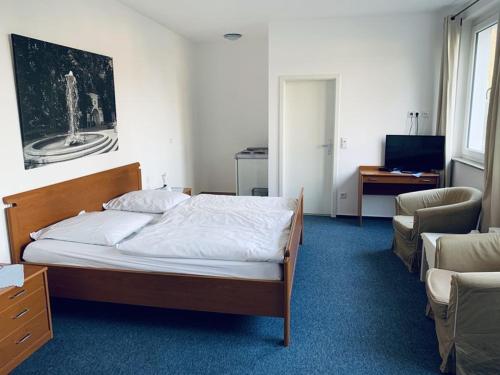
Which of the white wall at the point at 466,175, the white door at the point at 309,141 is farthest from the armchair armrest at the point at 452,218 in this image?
the white door at the point at 309,141

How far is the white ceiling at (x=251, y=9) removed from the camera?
14.0 ft

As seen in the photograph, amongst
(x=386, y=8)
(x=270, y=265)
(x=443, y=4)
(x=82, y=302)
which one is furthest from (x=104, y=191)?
(x=443, y=4)

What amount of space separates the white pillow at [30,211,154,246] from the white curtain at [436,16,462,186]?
3626 millimetres

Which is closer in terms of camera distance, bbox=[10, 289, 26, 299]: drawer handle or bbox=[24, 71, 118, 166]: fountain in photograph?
bbox=[10, 289, 26, 299]: drawer handle

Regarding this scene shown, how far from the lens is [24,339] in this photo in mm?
2371

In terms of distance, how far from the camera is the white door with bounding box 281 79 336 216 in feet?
17.4

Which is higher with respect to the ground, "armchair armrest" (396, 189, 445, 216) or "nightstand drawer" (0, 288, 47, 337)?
Answer: "armchair armrest" (396, 189, 445, 216)

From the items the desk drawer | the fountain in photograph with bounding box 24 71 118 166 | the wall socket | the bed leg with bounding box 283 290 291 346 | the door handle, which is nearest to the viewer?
the bed leg with bounding box 283 290 291 346

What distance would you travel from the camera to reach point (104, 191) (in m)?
Answer: 3.88

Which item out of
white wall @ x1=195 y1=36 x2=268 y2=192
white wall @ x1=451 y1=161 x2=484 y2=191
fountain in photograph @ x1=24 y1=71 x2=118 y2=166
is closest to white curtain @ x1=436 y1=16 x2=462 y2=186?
white wall @ x1=451 y1=161 x2=484 y2=191

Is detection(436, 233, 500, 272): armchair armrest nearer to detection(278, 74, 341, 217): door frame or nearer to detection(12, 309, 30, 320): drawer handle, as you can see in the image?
detection(12, 309, 30, 320): drawer handle

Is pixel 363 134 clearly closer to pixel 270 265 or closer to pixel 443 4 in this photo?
pixel 443 4

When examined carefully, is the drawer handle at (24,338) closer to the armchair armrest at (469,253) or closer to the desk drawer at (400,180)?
the armchair armrest at (469,253)

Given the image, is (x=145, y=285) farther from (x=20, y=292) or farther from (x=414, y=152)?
(x=414, y=152)
